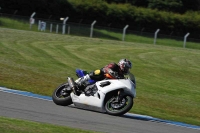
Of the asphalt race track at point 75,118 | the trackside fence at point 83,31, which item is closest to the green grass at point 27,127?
the asphalt race track at point 75,118

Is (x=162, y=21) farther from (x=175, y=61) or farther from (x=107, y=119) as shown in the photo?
(x=107, y=119)

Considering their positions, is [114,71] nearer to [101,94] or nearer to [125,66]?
[125,66]

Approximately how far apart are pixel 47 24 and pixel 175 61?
1749 cm

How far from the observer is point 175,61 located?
93.1ft

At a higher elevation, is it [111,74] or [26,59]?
[111,74]

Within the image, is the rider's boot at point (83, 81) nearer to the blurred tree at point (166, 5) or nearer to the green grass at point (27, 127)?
the green grass at point (27, 127)

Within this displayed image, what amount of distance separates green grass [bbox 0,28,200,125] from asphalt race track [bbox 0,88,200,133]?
219 cm

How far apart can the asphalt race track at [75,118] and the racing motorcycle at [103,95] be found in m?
0.17

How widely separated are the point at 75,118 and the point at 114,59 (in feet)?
51.6

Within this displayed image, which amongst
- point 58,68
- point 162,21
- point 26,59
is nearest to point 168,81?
point 58,68

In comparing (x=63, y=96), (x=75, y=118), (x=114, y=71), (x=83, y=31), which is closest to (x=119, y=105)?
(x=114, y=71)

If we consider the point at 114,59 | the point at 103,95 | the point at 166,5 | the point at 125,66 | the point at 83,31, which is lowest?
the point at 83,31

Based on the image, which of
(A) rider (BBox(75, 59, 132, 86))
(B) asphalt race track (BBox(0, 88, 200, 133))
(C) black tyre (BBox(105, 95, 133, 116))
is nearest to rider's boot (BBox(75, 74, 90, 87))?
(A) rider (BBox(75, 59, 132, 86))

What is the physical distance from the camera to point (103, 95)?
12.6m
